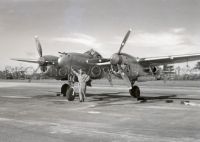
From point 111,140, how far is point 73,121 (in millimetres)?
3245

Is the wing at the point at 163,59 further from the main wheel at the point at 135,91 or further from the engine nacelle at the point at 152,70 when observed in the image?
the main wheel at the point at 135,91

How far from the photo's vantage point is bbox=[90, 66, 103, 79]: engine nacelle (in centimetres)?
1959

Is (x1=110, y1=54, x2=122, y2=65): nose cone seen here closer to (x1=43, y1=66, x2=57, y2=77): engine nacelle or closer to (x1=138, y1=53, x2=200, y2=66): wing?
(x1=138, y1=53, x2=200, y2=66): wing

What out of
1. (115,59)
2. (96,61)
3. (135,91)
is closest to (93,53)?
(96,61)

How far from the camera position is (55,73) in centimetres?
2062

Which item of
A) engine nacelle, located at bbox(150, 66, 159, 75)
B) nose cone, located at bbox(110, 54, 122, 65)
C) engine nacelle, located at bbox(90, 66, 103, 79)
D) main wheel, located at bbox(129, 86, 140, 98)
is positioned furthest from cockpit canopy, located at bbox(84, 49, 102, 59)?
engine nacelle, located at bbox(150, 66, 159, 75)

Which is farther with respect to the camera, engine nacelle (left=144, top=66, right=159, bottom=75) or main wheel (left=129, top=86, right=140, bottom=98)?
engine nacelle (left=144, top=66, right=159, bottom=75)

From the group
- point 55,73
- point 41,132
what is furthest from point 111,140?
point 55,73

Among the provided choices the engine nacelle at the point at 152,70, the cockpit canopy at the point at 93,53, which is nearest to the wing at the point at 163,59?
the engine nacelle at the point at 152,70

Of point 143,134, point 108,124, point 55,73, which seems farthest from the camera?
point 55,73

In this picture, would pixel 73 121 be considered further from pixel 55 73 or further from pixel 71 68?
pixel 55 73

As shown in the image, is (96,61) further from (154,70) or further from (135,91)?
(154,70)

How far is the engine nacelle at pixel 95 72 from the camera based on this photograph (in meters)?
19.6

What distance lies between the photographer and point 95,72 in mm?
19797
